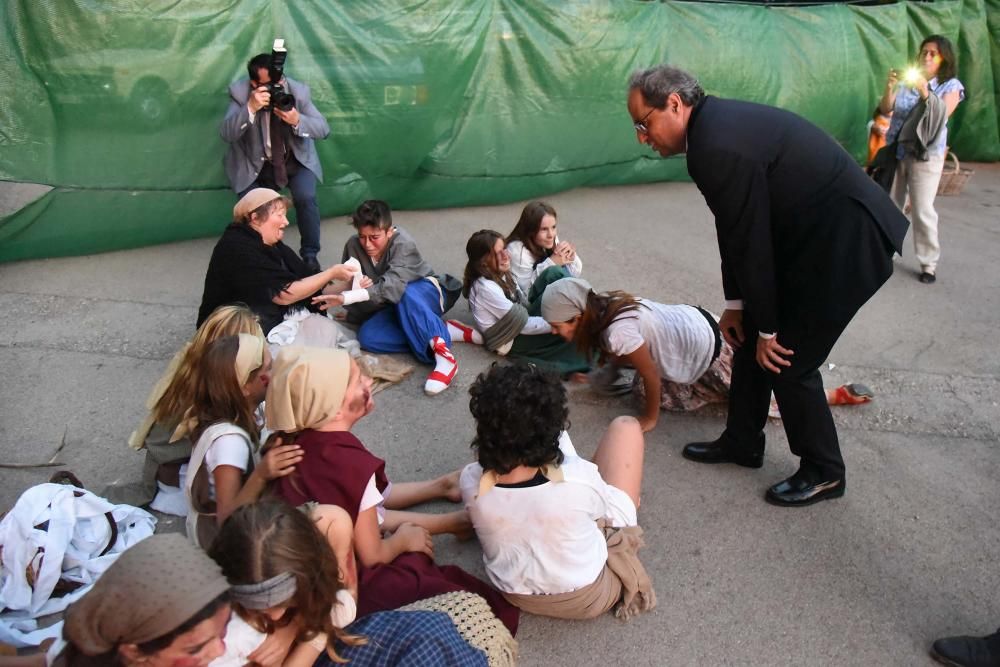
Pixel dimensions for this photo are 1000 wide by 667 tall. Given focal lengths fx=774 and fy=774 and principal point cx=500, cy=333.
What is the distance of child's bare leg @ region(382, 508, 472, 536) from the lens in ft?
9.25

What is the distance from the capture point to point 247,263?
141 inches

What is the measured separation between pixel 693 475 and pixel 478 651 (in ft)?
4.92

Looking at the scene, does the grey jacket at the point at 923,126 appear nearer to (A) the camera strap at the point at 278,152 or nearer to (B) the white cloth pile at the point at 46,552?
(A) the camera strap at the point at 278,152

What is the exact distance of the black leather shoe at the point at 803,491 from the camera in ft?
10.1

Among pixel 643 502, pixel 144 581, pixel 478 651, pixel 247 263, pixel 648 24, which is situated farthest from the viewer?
pixel 648 24

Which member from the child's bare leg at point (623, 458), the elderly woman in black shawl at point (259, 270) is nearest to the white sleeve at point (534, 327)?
the elderly woman in black shawl at point (259, 270)

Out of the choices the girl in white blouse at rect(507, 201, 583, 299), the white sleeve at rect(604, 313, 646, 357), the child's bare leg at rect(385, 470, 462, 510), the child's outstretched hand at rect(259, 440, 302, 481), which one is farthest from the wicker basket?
the child's outstretched hand at rect(259, 440, 302, 481)

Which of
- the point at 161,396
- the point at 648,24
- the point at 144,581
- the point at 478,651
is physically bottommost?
the point at 478,651

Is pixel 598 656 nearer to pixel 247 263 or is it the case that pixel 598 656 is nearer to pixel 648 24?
pixel 247 263

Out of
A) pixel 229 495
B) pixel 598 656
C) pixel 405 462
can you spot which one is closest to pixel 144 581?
pixel 229 495

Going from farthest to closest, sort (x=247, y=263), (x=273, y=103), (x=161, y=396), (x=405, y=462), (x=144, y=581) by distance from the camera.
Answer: (x=273, y=103) → (x=247, y=263) → (x=405, y=462) → (x=161, y=396) → (x=144, y=581)

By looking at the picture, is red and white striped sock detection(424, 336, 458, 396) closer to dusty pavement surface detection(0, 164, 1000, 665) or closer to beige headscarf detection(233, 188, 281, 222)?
dusty pavement surface detection(0, 164, 1000, 665)

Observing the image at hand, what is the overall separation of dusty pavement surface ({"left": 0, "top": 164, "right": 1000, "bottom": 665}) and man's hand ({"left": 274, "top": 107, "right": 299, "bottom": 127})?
100cm

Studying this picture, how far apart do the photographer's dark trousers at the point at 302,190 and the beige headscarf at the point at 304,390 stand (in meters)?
2.82
